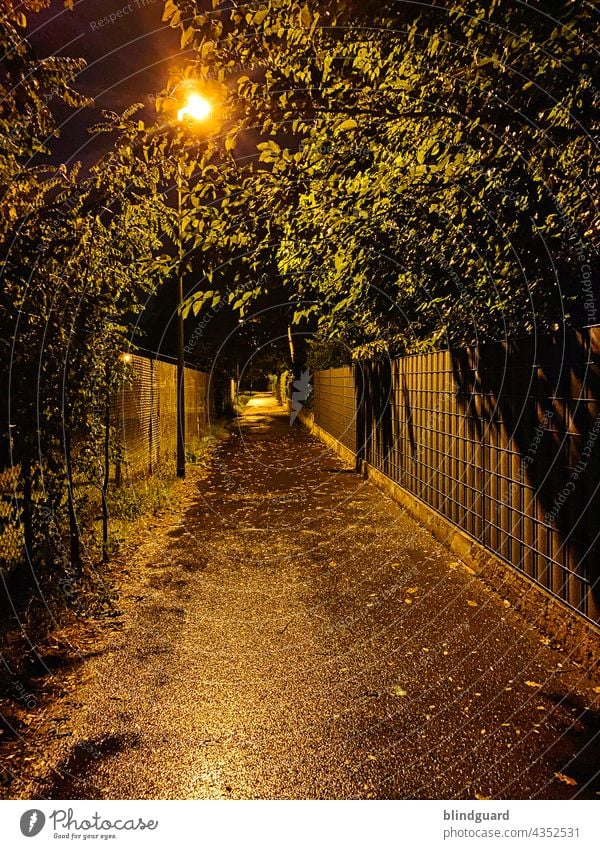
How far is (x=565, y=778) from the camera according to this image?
2.84 meters

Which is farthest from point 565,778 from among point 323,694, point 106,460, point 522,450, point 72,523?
point 106,460

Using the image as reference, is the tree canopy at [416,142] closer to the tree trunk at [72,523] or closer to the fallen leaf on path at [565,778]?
the tree trunk at [72,523]

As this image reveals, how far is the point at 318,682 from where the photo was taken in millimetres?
3906

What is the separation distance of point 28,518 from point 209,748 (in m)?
2.75

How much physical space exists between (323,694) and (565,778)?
1466 millimetres

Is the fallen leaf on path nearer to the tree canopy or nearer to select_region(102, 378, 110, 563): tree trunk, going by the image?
the tree canopy

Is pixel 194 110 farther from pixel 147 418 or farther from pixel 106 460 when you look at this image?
pixel 147 418

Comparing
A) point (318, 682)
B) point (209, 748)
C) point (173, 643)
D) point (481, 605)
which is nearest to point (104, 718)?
point (209, 748)

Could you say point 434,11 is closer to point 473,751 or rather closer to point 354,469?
point 473,751

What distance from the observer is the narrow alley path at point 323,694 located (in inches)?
113

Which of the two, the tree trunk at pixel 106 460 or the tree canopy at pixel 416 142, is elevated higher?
the tree canopy at pixel 416 142

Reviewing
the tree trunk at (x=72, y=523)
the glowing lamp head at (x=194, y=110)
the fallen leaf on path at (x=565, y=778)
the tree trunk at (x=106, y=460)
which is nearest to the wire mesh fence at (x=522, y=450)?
the fallen leaf on path at (x=565, y=778)

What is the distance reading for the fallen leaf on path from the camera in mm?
2806

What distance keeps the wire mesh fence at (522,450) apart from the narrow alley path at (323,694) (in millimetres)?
608
